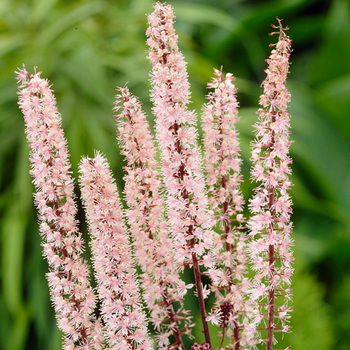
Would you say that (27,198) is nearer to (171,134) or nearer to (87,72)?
(87,72)

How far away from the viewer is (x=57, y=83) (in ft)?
4.55

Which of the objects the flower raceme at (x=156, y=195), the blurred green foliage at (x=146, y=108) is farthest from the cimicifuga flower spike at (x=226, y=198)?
the blurred green foliage at (x=146, y=108)

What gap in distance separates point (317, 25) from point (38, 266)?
4.13 feet

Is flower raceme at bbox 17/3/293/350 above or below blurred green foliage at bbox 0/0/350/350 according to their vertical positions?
below

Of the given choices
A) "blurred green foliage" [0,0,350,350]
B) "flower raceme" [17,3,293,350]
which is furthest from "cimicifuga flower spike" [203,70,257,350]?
"blurred green foliage" [0,0,350,350]

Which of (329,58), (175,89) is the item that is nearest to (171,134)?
(175,89)

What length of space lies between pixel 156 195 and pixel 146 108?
109cm

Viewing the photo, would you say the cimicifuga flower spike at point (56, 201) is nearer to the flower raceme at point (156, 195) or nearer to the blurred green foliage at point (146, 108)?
the flower raceme at point (156, 195)

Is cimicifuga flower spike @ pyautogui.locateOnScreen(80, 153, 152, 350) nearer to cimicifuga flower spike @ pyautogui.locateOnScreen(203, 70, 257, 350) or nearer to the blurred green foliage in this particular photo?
cimicifuga flower spike @ pyautogui.locateOnScreen(203, 70, 257, 350)

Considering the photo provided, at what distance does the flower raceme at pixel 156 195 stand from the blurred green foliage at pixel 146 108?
0.54m

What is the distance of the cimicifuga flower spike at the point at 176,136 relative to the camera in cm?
32

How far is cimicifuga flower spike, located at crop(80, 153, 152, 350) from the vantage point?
1.05 feet

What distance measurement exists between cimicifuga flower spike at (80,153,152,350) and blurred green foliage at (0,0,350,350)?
56 cm

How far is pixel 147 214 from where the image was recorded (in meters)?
0.36
